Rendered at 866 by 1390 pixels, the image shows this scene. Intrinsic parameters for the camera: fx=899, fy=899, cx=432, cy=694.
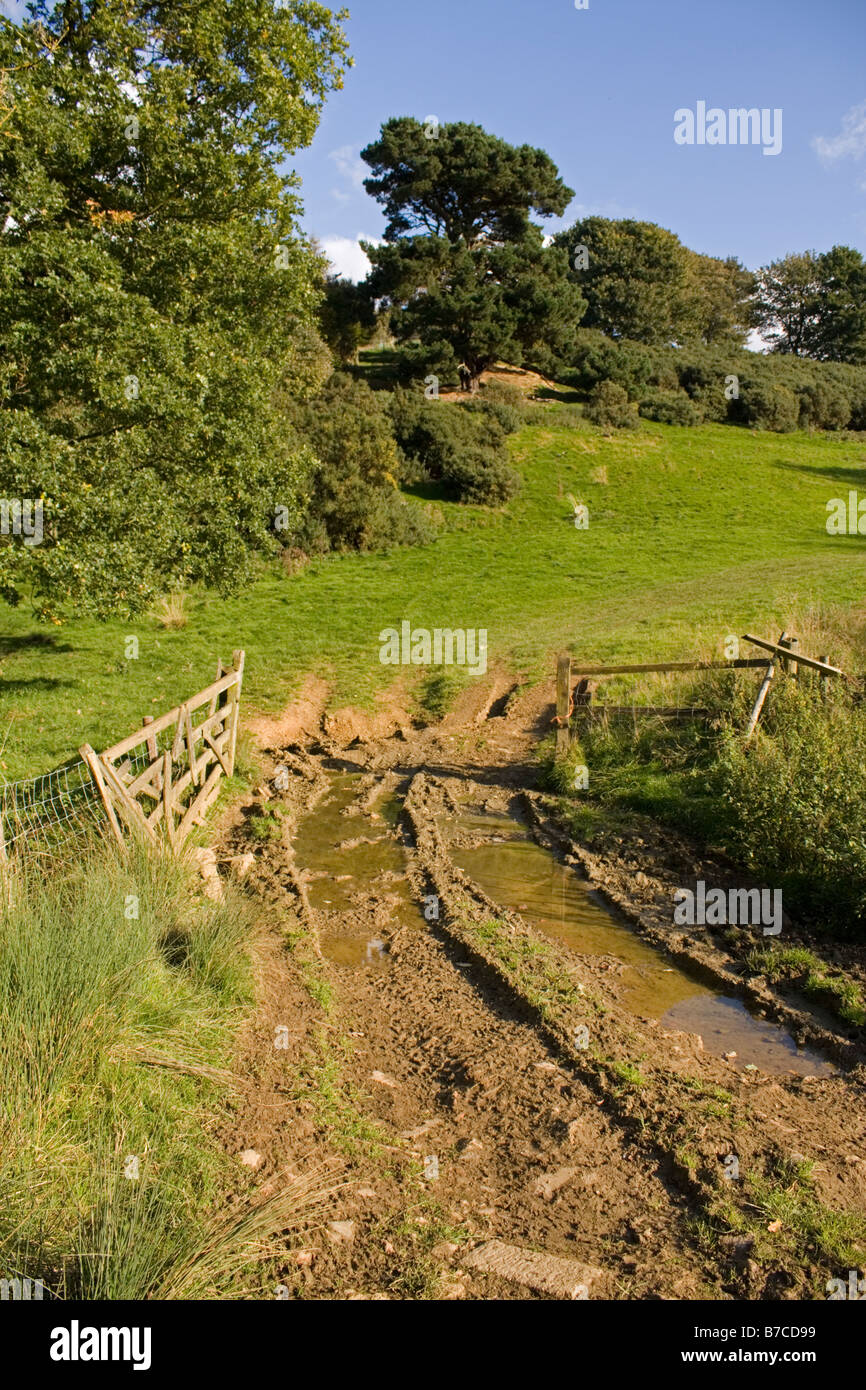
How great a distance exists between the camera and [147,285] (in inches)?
534

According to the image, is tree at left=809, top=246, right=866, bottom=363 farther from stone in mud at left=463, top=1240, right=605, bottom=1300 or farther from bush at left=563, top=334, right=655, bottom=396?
stone in mud at left=463, top=1240, right=605, bottom=1300

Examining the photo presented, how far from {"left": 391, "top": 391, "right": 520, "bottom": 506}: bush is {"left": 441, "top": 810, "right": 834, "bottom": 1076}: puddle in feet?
63.7

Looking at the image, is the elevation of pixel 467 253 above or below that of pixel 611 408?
above

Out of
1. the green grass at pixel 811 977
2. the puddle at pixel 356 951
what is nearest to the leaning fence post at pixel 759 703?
the green grass at pixel 811 977

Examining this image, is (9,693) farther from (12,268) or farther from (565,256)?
(565,256)

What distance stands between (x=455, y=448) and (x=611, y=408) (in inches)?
389

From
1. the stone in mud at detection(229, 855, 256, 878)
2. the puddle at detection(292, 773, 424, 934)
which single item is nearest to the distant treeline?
the puddle at detection(292, 773, 424, 934)

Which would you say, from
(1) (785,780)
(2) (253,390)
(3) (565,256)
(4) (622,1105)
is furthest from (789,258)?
(4) (622,1105)

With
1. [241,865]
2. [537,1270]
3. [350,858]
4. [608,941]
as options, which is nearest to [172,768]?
[241,865]

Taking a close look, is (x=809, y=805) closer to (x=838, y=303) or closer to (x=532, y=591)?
(x=532, y=591)

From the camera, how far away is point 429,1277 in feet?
14.3

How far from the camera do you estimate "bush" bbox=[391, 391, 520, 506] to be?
2941cm

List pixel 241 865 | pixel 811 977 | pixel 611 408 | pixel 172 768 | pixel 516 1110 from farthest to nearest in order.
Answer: pixel 611 408 < pixel 172 768 < pixel 241 865 < pixel 811 977 < pixel 516 1110

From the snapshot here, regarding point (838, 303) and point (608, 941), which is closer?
point (608, 941)
